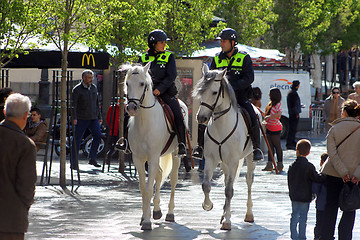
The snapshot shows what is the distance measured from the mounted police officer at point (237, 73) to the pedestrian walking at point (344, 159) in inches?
94.7

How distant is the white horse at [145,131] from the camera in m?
10.4

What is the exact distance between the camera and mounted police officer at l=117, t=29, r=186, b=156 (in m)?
11.4

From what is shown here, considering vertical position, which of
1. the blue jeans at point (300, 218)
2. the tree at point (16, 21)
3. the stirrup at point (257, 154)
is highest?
the tree at point (16, 21)

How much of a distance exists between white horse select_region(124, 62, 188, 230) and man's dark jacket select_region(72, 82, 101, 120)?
21.3 ft

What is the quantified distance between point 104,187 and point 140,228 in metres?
4.31

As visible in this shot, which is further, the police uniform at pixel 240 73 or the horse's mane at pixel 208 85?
the police uniform at pixel 240 73

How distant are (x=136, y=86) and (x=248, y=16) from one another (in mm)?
24863

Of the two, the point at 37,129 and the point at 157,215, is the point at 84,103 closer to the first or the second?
the point at 37,129

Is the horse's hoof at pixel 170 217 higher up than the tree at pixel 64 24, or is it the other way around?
the tree at pixel 64 24

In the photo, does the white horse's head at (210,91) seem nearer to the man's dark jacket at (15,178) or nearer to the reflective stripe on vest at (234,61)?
the reflective stripe on vest at (234,61)

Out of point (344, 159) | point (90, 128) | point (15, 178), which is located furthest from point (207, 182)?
point (90, 128)

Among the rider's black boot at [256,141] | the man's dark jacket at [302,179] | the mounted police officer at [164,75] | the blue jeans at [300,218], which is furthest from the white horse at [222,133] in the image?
the man's dark jacket at [302,179]

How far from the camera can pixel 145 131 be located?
10906 mm

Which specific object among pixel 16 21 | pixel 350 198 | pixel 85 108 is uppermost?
pixel 16 21
